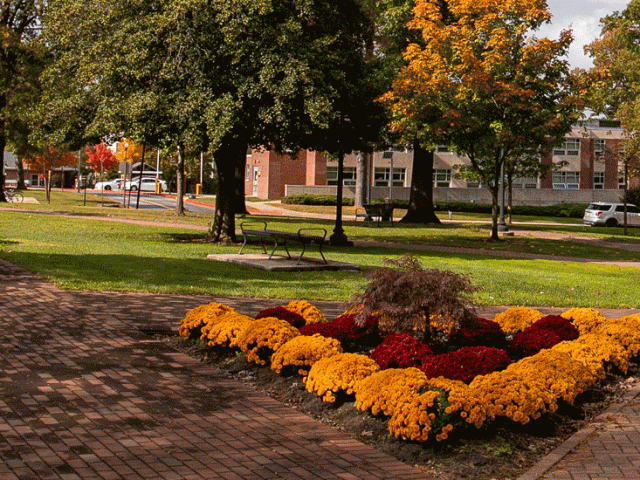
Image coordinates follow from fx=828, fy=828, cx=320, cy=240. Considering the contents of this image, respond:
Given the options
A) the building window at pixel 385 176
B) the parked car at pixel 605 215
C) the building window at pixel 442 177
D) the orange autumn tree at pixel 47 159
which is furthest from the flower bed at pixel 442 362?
the building window at pixel 442 177

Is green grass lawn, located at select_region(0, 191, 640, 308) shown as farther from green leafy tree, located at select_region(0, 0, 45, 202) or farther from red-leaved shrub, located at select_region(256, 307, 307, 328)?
green leafy tree, located at select_region(0, 0, 45, 202)

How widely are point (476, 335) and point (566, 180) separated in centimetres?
6880

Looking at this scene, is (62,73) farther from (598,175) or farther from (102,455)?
(598,175)

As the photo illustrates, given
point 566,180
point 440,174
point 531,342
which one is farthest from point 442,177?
point 531,342

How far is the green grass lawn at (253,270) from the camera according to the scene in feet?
44.3

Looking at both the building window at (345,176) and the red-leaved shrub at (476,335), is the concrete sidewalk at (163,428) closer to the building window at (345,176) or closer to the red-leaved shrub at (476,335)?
the red-leaved shrub at (476,335)

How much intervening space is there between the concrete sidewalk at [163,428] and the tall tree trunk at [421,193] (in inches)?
1190

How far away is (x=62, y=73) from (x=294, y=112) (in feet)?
23.4

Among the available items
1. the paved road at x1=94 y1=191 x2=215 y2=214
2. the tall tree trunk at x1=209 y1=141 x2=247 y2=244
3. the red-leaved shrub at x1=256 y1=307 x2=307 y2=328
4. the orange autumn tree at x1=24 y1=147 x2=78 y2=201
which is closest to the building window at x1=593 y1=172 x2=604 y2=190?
the paved road at x1=94 y1=191 x2=215 y2=214

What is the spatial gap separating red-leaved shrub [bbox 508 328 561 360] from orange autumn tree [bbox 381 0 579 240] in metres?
17.5

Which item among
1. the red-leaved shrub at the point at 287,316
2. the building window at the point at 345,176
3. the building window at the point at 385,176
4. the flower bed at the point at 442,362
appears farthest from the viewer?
the building window at the point at 385,176

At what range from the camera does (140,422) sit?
6.10 metres

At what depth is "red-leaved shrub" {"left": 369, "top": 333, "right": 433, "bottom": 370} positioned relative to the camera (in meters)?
7.40

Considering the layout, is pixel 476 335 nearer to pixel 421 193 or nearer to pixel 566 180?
pixel 421 193
